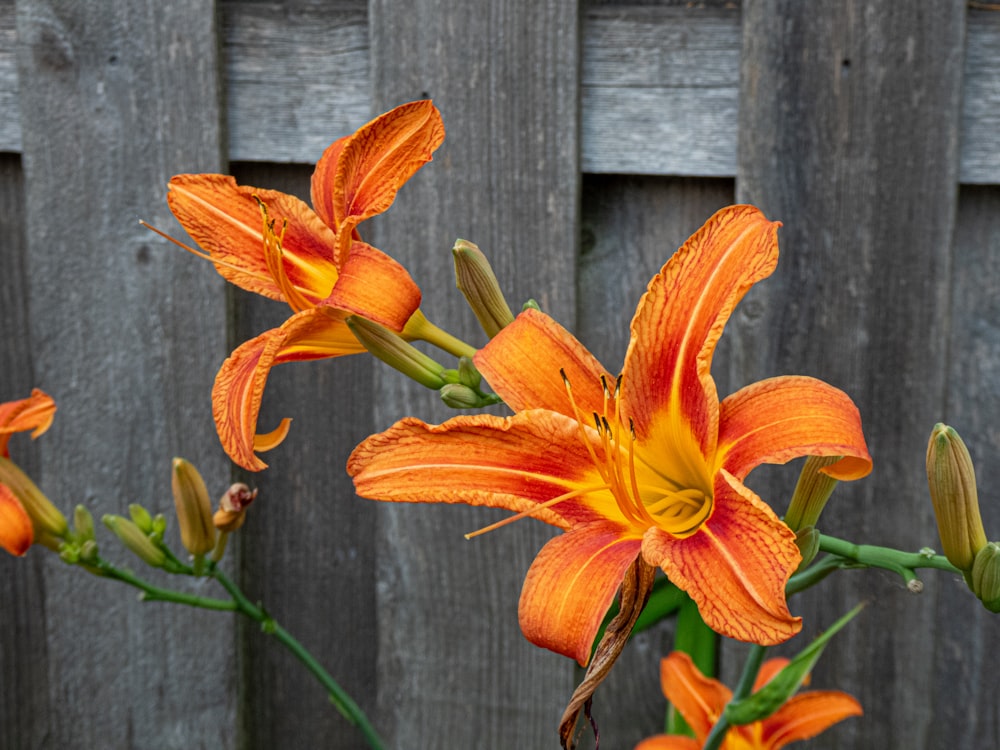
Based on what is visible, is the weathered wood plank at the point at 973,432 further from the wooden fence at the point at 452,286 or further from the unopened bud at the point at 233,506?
the unopened bud at the point at 233,506

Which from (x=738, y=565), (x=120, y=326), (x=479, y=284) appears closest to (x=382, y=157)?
(x=479, y=284)

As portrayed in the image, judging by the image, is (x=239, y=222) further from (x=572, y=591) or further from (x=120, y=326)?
(x=120, y=326)

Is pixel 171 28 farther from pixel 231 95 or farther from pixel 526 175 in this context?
pixel 526 175

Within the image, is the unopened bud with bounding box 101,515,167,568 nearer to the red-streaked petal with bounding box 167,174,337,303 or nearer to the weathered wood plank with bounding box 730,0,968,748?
the red-streaked petal with bounding box 167,174,337,303

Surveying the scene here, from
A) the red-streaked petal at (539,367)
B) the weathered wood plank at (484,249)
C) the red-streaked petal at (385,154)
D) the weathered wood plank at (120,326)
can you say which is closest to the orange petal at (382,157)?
the red-streaked petal at (385,154)

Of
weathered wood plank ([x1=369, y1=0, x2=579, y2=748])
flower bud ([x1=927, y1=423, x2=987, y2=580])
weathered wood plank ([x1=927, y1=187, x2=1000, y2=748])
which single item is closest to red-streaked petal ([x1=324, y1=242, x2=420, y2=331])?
flower bud ([x1=927, y1=423, x2=987, y2=580])

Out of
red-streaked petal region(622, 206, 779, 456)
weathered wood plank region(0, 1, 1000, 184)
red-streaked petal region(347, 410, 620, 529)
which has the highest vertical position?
weathered wood plank region(0, 1, 1000, 184)
